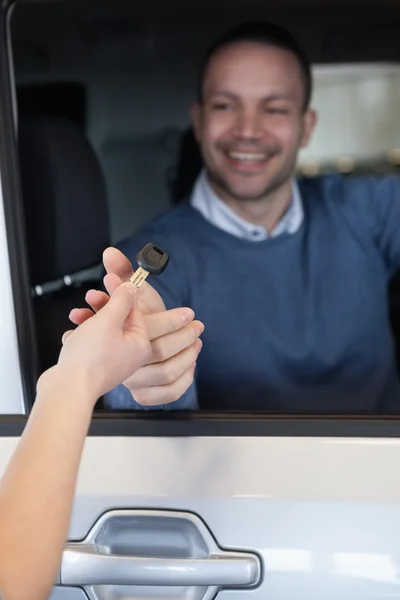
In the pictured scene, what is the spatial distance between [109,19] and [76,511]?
4.82 ft

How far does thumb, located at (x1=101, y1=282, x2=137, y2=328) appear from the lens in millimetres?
761

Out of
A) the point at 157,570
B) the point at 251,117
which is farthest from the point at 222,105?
the point at 157,570

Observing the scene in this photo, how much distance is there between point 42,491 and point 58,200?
2.64 ft

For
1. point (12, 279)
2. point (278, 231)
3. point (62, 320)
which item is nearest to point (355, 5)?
point (278, 231)

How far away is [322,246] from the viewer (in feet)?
5.84

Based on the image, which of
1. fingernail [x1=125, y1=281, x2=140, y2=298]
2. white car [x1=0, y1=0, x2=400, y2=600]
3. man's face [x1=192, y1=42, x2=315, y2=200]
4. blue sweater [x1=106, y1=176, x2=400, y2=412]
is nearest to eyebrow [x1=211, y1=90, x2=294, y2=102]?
man's face [x1=192, y1=42, x2=315, y2=200]

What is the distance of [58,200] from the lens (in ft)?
4.61

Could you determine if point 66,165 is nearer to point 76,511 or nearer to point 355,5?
point 76,511

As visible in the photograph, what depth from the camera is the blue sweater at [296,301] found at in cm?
158

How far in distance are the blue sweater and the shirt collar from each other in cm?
2

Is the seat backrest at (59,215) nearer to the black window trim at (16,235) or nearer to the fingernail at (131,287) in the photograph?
the black window trim at (16,235)

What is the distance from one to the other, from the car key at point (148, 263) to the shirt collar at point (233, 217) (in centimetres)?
84

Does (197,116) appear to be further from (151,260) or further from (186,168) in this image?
(151,260)

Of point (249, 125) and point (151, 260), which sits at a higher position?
point (249, 125)
